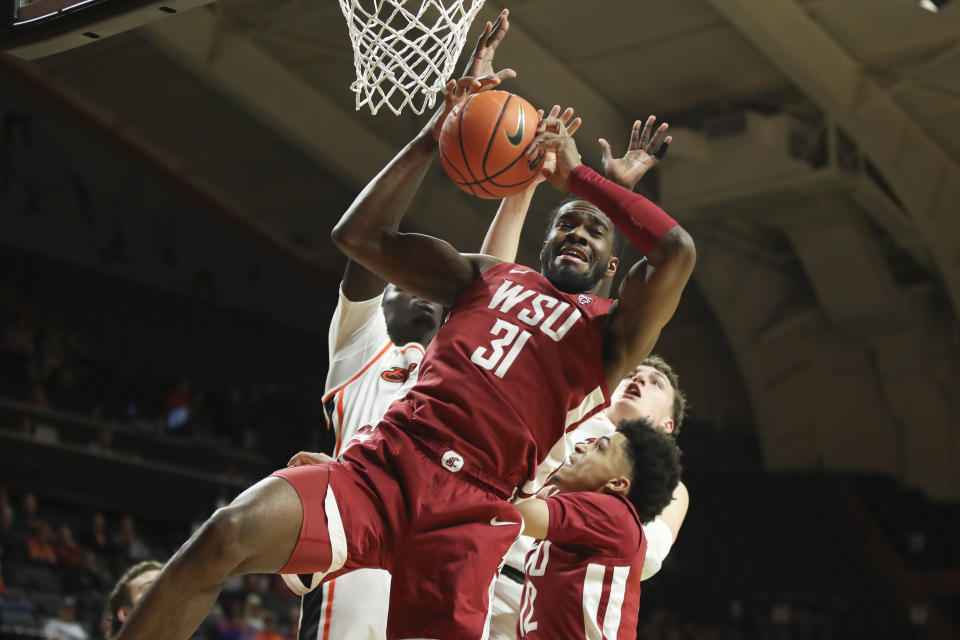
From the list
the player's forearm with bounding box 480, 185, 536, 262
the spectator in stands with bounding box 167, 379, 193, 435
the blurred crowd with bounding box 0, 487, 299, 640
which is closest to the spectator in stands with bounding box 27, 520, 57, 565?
the blurred crowd with bounding box 0, 487, 299, 640

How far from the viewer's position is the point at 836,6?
10711mm

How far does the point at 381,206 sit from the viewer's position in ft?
9.66

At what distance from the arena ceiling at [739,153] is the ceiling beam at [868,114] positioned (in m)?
0.02

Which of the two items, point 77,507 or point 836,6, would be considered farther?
point 77,507

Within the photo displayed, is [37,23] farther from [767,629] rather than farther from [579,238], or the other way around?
[767,629]

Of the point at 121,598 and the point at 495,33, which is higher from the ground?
the point at 495,33

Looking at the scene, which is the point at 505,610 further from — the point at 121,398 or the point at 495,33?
the point at 121,398

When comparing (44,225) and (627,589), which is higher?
(627,589)

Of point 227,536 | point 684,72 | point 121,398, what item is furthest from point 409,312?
point 121,398

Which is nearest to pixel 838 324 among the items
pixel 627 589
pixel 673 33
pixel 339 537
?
pixel 673 33

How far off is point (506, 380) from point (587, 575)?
846 mm

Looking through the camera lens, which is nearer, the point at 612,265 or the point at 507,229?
the point at 612,265

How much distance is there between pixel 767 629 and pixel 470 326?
43.4 ft

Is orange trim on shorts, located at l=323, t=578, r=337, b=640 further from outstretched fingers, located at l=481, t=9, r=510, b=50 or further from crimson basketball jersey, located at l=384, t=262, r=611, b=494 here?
outstretched fingers, located at l=481, t=9, r=510, b=50
